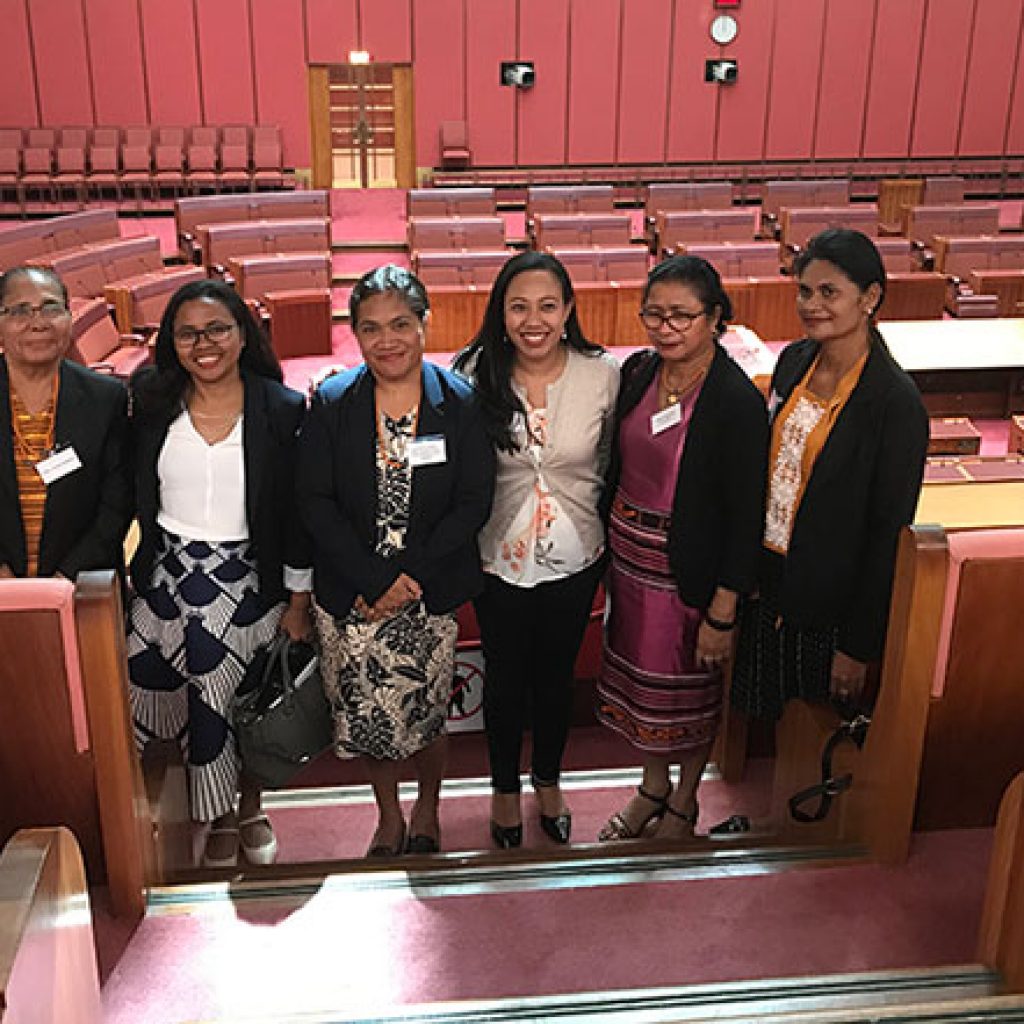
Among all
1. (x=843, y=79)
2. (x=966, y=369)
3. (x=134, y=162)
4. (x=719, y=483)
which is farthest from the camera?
(x=843, y=79)

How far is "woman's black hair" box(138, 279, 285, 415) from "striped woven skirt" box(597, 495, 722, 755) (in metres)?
0.78

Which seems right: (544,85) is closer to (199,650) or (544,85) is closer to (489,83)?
(489,83)

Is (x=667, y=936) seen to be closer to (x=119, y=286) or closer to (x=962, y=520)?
(x=962, y=520)

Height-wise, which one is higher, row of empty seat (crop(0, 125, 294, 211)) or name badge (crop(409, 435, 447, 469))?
row of empty seat (crop(0, 125, 294, 211))

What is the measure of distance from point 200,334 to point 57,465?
41cm

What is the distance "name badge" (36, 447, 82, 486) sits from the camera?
92.9 inches

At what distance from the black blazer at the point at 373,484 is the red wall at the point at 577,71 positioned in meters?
11.9

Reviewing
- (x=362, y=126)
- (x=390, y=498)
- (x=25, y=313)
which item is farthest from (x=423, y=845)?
(x=362, y=126)

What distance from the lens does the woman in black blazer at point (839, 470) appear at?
213 centimetres

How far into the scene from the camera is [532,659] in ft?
8.34

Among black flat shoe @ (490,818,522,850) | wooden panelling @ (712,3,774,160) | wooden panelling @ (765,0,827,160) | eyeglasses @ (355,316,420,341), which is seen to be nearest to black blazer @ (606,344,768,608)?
eyeglasses @ (355,316,420,341)

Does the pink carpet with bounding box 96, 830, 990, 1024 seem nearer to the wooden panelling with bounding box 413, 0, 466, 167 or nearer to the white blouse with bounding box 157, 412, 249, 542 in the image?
the white blouse with bounding box 157, 412, 249, 542

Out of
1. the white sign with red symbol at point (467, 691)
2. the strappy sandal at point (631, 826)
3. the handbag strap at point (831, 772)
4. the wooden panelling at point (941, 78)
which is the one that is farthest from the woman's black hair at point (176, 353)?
the wooden panelling at point (941, 78)

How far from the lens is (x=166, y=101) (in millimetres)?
13016
